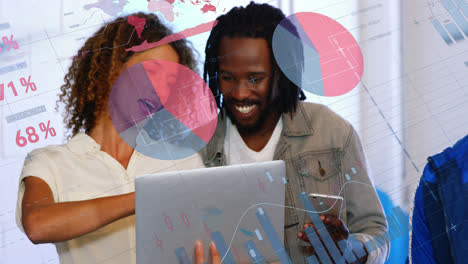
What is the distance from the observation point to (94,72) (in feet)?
2.57

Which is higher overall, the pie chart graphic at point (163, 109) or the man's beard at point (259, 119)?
the pie chart graphic at point (163, 109)

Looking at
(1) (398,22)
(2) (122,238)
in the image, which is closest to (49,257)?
(2) (122,238)

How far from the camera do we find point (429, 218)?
0.80 meters

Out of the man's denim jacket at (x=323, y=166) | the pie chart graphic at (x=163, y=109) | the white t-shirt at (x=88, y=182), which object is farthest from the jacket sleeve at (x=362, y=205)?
the white t-shirt at (x=88, y=182)

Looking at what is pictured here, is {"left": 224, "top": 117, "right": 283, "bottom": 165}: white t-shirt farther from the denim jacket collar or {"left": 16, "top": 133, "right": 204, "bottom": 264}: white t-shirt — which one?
{"left": 16, "top": 133, "right": 204, "bottom": 264}: white t-shirt

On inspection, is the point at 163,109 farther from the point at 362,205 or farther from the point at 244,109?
the point at 362,205

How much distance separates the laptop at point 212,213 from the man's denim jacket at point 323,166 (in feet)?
0.25

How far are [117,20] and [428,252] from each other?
68cm

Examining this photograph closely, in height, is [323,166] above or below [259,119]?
below

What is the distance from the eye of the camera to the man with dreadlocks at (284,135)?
32.3 inches

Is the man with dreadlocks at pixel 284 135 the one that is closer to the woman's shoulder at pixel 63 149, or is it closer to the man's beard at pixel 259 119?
the man's beard at pixel 259 119

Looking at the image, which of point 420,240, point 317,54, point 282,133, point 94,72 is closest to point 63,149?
point 94,72

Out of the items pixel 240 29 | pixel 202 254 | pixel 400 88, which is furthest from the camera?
pixel 400 88

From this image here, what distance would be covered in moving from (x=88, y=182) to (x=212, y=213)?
0.74 ft
